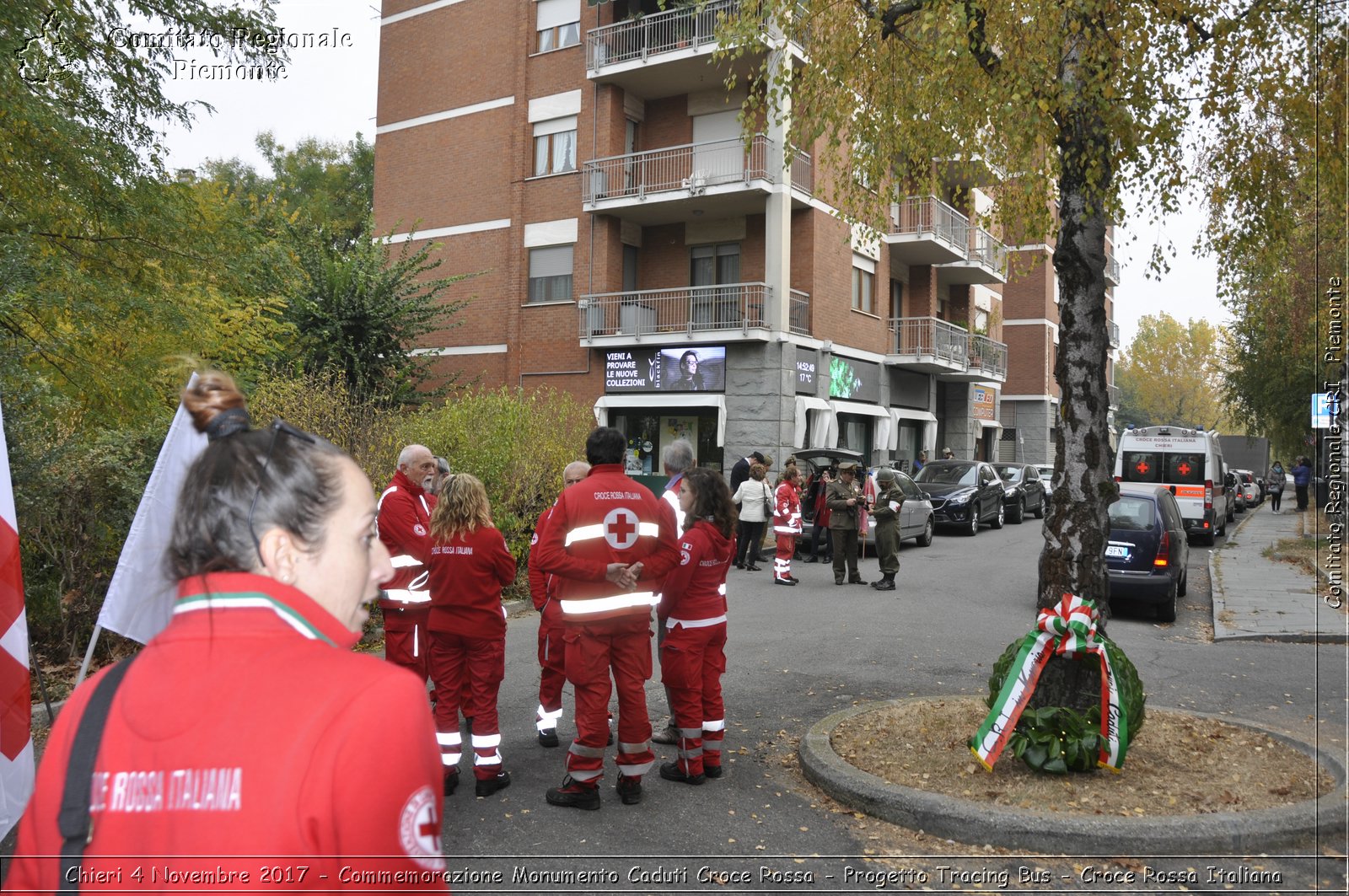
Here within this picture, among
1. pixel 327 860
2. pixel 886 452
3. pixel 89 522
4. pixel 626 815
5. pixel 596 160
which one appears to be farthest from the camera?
pixel 886 452

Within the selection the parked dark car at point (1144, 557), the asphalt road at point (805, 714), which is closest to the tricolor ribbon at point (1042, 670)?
the asphalt road at point (805, 714)

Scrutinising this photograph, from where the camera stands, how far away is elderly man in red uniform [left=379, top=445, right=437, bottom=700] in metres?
5.88

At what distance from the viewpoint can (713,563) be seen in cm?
593

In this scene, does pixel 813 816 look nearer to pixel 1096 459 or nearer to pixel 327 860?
pixel 1096 459

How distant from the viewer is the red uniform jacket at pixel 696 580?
19.0ft

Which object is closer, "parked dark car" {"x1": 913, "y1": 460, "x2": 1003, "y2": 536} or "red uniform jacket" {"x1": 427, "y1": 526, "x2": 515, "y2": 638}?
"red uniform jacket" {"x1": 427, "y1": 526, "x2": 515, "y2": 638}

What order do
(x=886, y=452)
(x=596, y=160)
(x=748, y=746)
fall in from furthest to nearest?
(x=886, y=452), (x=596, y=160), (x=748, y=746)

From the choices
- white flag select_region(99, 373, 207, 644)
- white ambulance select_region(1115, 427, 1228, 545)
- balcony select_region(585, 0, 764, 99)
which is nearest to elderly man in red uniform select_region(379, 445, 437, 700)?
white flag select_region(99, 373, 207, 644)

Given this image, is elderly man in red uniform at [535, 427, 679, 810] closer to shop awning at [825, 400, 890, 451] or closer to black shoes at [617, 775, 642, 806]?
black shoes at [617, 775, 642, 806]

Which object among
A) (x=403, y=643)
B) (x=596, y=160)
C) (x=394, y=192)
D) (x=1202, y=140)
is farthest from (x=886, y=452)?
(x=403, y=643)

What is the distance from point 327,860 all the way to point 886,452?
28.8m

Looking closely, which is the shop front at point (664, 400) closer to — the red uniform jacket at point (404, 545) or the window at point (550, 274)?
the window at point (550, 274)

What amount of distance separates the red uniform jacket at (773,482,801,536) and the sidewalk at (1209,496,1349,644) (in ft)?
19.0

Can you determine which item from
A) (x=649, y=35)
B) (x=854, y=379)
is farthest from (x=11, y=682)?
(x=854, y=379)
